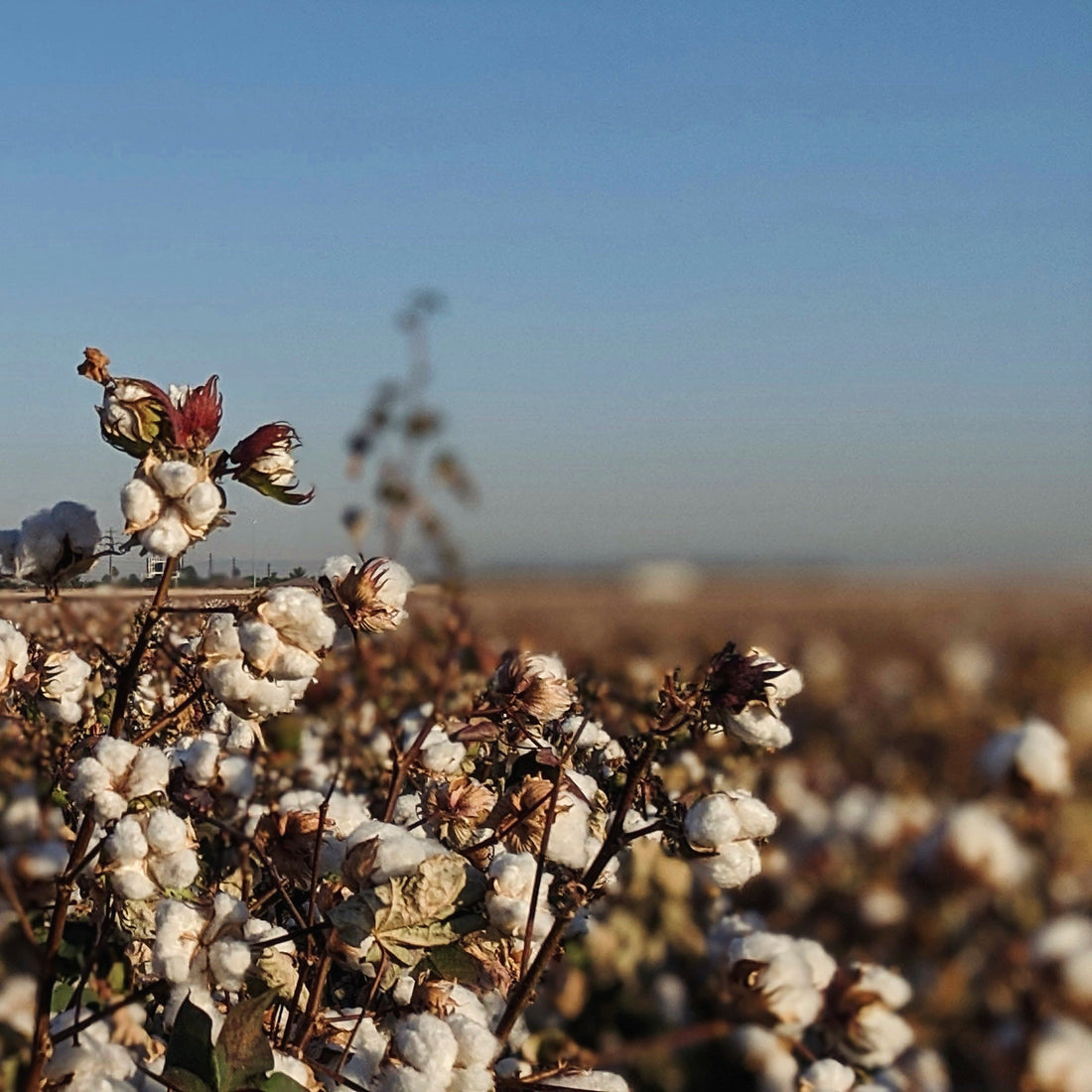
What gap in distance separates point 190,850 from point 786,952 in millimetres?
655

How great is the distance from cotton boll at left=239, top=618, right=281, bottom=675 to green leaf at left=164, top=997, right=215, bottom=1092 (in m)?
0.34

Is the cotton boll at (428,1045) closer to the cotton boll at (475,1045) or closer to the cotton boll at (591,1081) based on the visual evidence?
the cotton boll at (475,1045)

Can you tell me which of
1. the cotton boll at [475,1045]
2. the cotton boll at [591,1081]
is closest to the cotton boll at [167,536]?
the cotton boll at [475,1045]

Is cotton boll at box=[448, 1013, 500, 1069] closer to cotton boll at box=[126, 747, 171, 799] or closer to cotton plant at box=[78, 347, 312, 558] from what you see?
cotton boll at box=[126, 747, 171, 799]

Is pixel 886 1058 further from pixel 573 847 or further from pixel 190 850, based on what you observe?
pixel 190 850

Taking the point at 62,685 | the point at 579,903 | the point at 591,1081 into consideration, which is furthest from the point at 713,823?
the point at 62,685

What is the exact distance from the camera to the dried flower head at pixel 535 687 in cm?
162

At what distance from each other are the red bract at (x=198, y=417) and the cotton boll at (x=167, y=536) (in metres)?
0.08

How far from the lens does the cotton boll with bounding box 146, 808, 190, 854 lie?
142 cm

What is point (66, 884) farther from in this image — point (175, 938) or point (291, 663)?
point (291, 663)

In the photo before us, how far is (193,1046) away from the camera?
126cm

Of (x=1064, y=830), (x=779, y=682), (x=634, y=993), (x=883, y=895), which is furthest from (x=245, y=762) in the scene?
(x=634, y=993)

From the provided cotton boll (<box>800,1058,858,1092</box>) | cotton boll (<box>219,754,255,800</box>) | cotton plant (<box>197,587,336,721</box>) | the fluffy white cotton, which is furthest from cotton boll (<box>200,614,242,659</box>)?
cotton boll (<box>800,1058,858,1092</box>)

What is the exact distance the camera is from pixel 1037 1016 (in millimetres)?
1092
